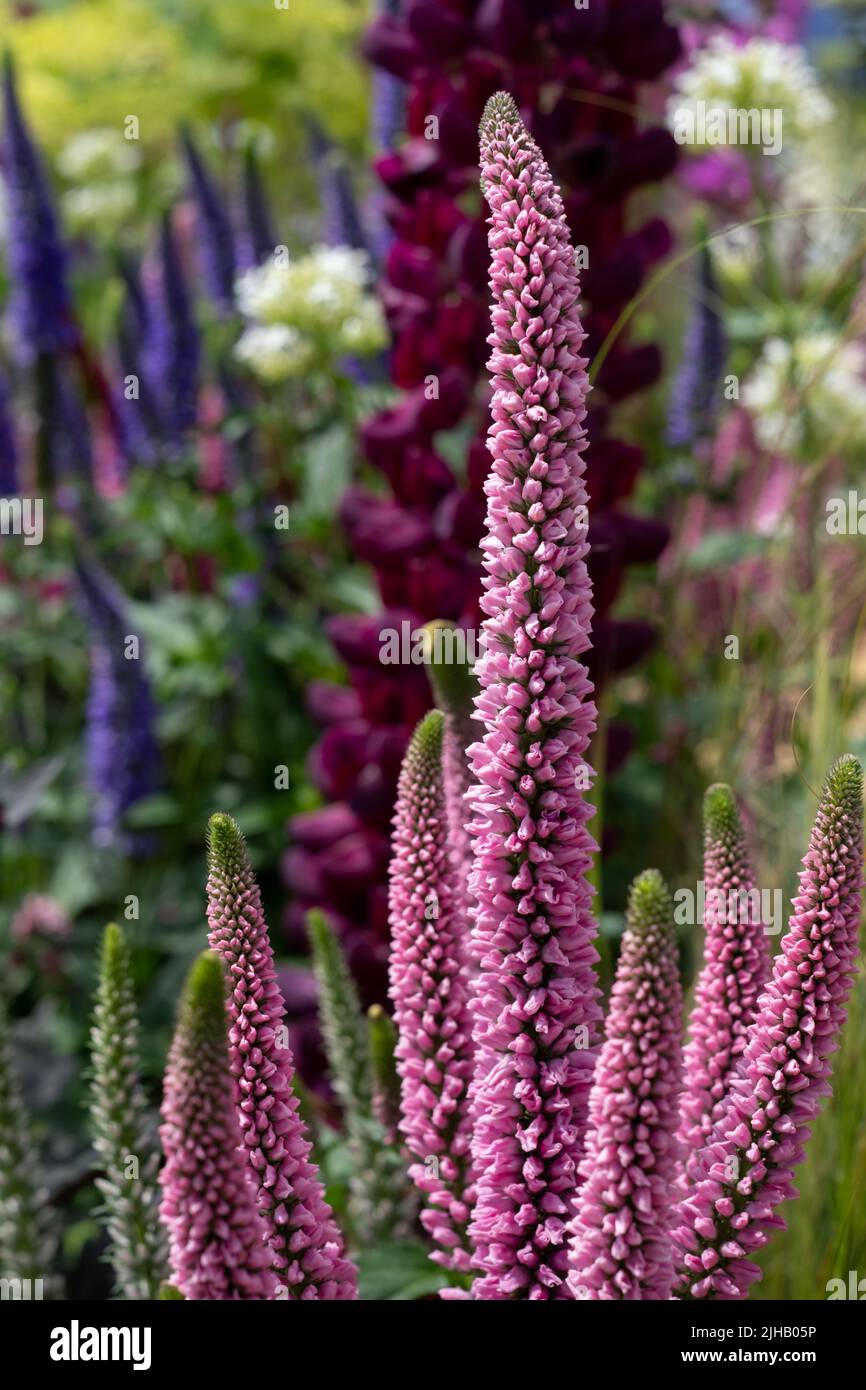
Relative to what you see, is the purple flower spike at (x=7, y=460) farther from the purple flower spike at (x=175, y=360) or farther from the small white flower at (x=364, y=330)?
the small white flower at (x=364, y=330)

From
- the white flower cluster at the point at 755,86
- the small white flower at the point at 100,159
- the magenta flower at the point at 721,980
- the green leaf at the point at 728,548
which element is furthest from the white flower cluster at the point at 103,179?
the magenta flower at the point at 721,980

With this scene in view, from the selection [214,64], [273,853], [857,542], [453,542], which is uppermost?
[214,64]

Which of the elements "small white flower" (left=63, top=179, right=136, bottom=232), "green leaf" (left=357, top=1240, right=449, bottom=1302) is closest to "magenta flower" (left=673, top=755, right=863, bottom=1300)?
"green leaf" (left=357, top=1240, right=449, bottom=1302)

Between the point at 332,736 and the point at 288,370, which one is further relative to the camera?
the point at 288,370

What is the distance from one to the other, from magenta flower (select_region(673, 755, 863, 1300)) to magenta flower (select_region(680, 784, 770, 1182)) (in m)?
0.11

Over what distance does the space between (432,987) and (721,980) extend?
10.2 inches

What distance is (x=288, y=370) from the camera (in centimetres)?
361

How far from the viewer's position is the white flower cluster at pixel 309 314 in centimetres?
346

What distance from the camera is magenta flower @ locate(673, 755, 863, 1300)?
1.13m

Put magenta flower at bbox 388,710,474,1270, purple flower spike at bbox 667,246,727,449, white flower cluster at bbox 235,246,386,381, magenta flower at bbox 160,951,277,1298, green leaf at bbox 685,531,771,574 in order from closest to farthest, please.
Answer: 1. magenta flower at bbox 160,951,277,1298
2. magenta flower at bbox 388,710,474,1270
3. green leaf at bbox 685,531,771,574
4. white flower cluster at bbox 235,246,386,381
5. purple flower spike at bbox 667,246,727,449

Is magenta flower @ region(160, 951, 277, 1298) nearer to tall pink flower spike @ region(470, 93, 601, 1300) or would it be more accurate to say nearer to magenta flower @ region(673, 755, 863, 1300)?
tall pink flower spike @ region(470, 93, 601, 1300)

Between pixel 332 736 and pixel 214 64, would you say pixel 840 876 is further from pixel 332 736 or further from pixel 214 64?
pixel 214 64
